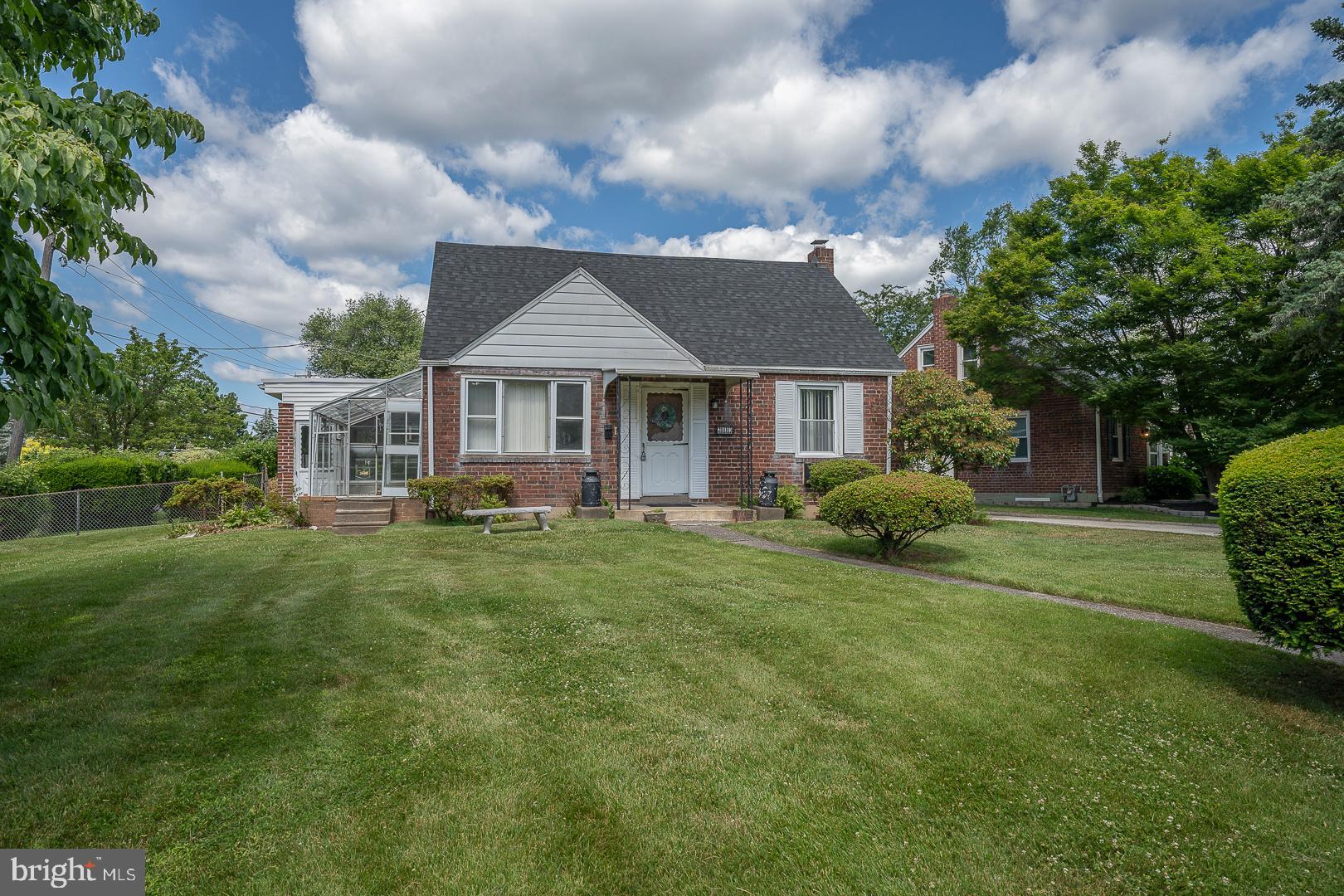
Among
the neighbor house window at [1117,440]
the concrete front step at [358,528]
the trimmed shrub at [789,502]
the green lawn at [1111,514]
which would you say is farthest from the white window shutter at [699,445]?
the neighbor house window at [1117,440]

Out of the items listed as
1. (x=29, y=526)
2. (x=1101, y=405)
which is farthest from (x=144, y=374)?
(x=1101, y=405)

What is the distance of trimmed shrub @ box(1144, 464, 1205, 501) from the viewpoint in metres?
23.2

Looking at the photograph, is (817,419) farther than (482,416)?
Yes

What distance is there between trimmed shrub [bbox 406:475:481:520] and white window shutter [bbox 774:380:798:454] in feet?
22.9

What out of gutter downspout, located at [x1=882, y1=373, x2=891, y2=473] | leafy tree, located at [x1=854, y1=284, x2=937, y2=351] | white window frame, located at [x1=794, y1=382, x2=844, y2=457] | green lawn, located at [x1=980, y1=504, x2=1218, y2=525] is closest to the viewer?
white window frame, located at [x1=794, y1=382, x2=844, y2=457]

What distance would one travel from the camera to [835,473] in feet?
48.4

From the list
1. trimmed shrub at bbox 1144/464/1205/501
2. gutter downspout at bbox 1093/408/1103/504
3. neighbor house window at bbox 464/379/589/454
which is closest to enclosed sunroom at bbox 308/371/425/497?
neighbor house window at bbox 464/379/589/454

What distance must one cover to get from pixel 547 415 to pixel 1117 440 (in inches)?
816

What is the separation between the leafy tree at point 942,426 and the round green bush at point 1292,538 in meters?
11.2

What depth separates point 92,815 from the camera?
2.88 metres

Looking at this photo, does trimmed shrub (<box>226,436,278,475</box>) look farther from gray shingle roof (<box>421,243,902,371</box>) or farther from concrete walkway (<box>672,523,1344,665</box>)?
concrete walkway (<box>672,523,1344,665</box>)

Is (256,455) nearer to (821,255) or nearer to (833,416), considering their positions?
(833,416)

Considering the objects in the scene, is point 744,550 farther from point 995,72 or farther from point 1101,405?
point 1101,405

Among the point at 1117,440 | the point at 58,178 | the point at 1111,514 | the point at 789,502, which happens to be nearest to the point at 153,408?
the point at 789,502
